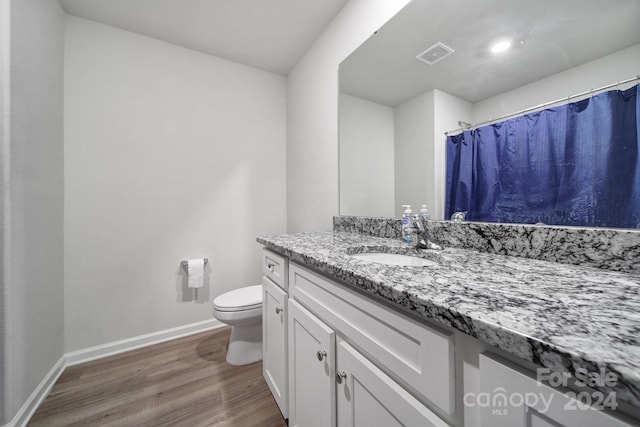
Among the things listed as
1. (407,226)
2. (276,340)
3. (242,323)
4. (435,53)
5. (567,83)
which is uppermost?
(435,53)

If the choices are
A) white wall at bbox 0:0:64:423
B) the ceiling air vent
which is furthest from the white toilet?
the ceiling air vent

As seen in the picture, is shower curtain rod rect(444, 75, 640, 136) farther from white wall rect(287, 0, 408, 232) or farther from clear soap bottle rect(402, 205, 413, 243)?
white wall rect(287, 0, 408, 232)

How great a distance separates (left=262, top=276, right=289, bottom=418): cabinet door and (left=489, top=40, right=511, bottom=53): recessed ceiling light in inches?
51.3

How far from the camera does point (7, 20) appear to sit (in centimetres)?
107

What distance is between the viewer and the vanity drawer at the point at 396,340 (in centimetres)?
42

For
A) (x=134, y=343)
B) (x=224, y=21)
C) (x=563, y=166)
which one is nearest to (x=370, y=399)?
(x=563, y=166)

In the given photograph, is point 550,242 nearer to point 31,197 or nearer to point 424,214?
point 424,214

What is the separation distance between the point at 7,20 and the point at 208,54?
3.88 feet

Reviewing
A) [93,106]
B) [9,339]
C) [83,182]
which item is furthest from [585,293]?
[93,106]

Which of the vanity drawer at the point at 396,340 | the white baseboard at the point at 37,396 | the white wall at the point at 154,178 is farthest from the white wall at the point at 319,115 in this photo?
the white baseboard at the point at 37,396

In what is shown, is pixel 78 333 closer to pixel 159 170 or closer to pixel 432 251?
pixel 159 170

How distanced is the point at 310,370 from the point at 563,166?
107cm

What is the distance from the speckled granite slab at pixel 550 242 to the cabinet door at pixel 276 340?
0.78 m

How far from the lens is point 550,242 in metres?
0.70
